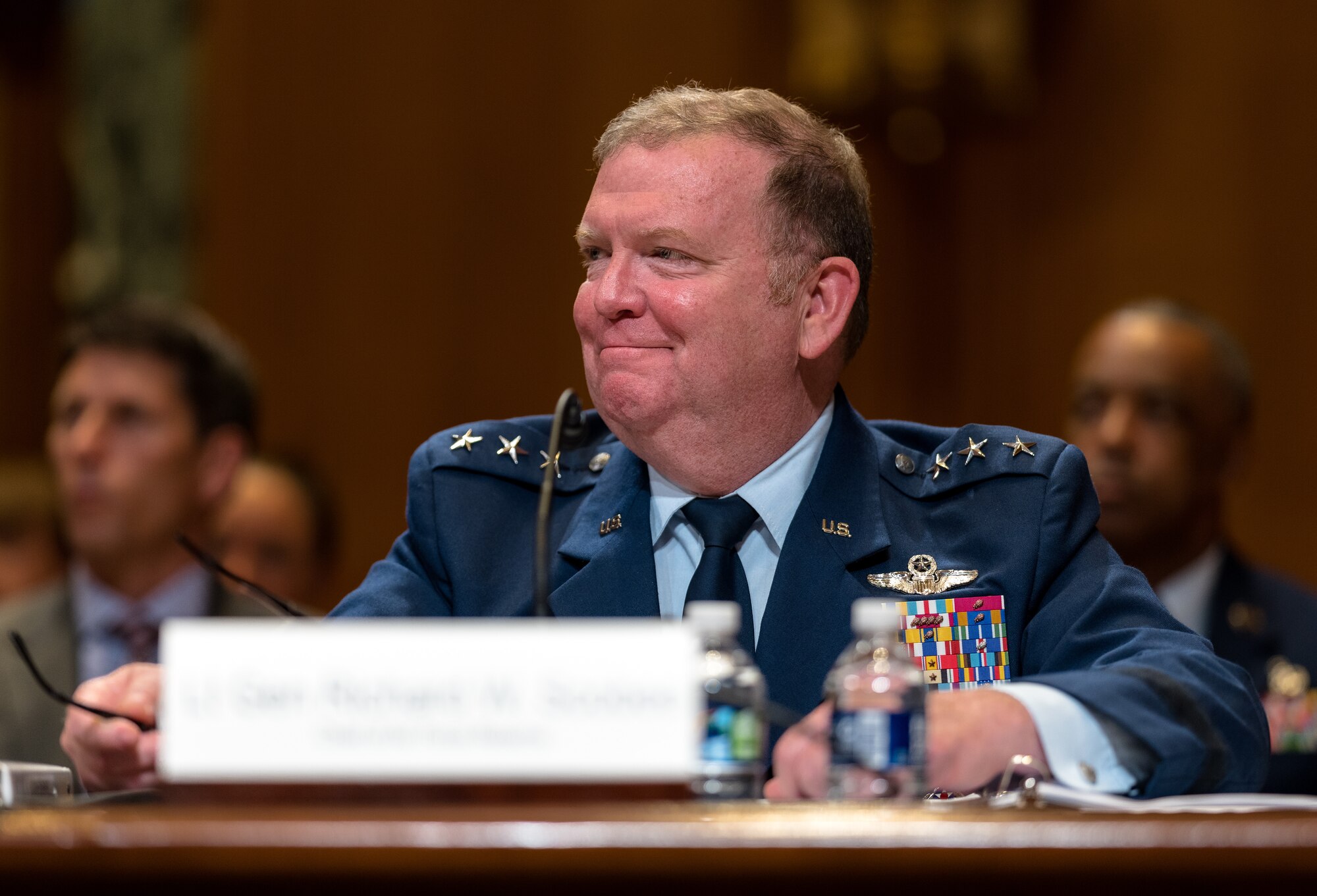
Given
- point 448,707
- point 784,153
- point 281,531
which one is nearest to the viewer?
point 448,707

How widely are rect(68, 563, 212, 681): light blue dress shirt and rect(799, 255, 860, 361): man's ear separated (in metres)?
1.92

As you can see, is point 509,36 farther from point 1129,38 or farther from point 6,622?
point 6,622

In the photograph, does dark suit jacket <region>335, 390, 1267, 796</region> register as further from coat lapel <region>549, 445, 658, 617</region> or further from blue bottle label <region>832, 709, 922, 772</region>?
blue bottle label <region>832, 709, 922, 772</region>

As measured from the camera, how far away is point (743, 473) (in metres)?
2.14

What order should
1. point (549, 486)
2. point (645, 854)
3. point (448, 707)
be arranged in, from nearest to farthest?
point (645, 854) → point (448, 707) → point (549, 486)

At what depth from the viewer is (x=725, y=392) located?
6.81ft

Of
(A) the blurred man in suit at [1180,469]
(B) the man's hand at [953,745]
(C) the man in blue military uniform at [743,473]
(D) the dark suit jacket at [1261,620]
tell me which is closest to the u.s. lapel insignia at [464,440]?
(C) the man in blue military uniform at [743,473]

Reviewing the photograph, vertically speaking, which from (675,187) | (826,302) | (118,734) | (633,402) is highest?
(675,187)

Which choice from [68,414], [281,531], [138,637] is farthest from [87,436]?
[281,531]

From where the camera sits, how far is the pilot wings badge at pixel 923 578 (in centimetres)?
196

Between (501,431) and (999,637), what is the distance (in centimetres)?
72

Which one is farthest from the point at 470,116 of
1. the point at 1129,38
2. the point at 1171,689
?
the point at 1171,689

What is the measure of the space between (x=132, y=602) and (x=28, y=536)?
4.98 ft

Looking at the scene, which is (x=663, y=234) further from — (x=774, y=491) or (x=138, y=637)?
(x=138, y=637)
